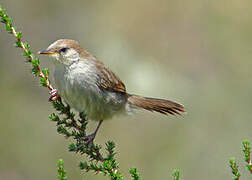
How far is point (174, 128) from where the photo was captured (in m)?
8.20

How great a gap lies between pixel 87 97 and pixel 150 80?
3969mm

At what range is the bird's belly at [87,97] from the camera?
473cm

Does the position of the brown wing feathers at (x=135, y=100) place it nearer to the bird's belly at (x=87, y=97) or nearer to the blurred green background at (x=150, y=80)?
the bird's belly at (x=87, y=97)

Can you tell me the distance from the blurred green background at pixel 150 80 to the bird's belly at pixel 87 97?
2211 millimetres

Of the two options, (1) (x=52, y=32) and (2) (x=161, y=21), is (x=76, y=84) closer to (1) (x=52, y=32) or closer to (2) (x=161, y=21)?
(1) (x=52, y=32)

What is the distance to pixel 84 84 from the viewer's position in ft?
16.0

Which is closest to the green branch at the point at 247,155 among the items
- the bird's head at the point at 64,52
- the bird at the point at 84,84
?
the bird at the point at 84,84

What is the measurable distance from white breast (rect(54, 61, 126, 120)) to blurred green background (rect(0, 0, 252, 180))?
89.8 inches

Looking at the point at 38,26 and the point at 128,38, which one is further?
the point at 128,38

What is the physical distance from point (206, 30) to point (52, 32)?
3.82m

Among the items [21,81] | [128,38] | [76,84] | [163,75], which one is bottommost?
[76,84]

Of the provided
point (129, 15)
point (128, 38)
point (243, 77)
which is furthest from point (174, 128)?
point (129, 15)

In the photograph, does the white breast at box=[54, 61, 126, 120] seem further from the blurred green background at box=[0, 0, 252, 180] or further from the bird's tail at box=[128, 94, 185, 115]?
the blurred green background at box=[0, 0, 252, 180]

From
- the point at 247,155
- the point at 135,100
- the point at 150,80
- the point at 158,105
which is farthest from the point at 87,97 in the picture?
the point at 150,80
